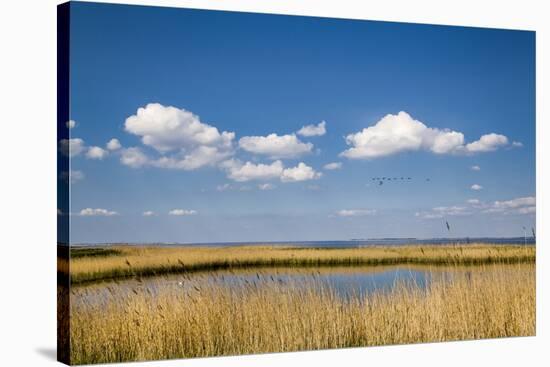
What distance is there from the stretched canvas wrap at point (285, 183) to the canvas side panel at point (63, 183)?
0.03 meters

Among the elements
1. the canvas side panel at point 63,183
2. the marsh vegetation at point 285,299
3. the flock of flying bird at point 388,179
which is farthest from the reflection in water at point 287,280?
the flock of flying bird at point 388,179

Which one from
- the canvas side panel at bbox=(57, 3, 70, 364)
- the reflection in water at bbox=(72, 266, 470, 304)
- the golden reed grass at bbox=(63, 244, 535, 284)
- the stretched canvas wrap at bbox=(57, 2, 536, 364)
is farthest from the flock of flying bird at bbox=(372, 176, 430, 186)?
the canvas side panel at bbox=(57, 3, 70, 364)

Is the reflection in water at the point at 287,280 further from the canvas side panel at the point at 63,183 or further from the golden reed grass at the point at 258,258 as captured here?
the canvas side panel at the point at 63,183

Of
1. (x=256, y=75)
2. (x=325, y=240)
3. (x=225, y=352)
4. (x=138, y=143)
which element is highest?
(x=256, y=75)

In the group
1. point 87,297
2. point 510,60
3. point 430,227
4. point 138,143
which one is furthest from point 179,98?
point 510,60

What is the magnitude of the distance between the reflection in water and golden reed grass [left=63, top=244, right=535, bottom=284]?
7 cm

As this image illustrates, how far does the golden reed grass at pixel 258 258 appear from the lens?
32.7 feet

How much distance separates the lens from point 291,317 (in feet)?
35.3

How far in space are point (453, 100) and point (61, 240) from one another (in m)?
4.53

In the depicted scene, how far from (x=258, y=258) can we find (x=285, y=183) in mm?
818

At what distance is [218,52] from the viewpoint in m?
10.6

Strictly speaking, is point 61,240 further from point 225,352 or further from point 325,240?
point 325,240

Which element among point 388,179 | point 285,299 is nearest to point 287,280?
point 285,299

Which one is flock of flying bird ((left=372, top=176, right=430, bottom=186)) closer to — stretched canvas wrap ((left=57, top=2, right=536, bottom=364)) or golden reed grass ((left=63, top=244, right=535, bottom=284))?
stretched canvas wrap ((left=57, top=2, right=536, bottom=364))
